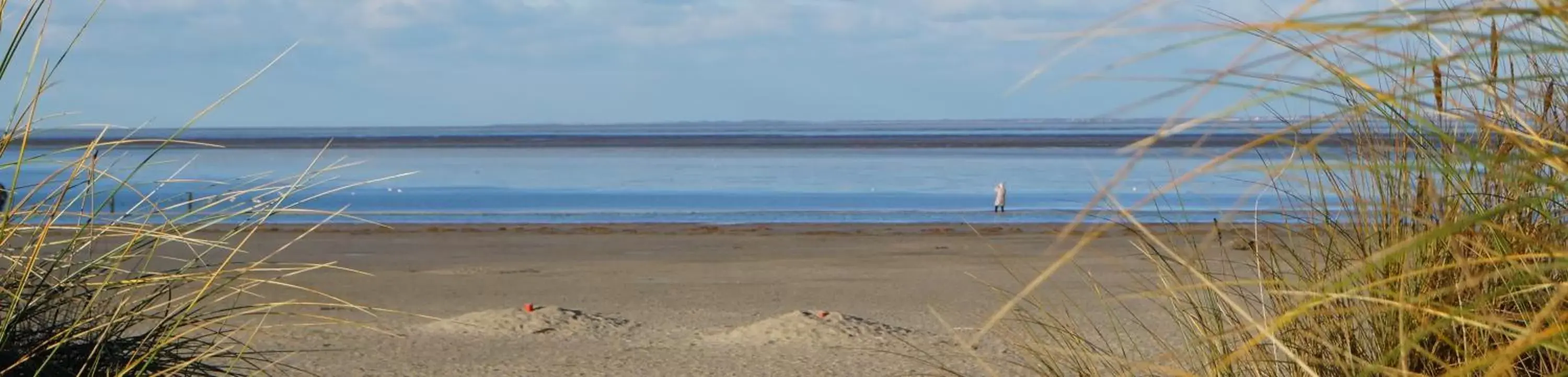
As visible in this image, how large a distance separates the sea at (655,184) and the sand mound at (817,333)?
4.31 feet

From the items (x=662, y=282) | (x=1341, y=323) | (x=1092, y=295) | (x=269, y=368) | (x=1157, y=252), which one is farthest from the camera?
(x=662, y=282)

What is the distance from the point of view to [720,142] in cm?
6419

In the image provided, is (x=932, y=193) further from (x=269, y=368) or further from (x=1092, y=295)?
(x=269, y=368)

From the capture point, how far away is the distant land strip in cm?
5512

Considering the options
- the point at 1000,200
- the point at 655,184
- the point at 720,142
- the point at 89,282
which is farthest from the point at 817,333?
the point at 720,142

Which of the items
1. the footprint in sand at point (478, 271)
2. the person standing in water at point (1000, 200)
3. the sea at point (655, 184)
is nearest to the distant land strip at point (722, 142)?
the sea at point (655, 184)

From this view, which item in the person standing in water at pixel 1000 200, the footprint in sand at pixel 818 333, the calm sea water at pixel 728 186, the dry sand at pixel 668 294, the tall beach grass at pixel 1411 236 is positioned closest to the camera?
the tall beach grass at pixel 1411 236

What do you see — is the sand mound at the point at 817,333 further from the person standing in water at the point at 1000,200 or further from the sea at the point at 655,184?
the person standing in water at the point at 1000,200

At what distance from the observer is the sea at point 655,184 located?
10.9 feet

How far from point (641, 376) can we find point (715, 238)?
9.43 m

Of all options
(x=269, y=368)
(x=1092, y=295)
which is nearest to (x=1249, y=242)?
(x=269, y=368)

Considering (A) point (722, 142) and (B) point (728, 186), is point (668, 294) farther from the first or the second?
(A) point (722, 142)

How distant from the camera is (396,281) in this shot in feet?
35.3

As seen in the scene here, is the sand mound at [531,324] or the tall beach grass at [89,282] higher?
the tall beach grass at [89,282]
